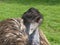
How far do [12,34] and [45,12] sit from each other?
245 inches

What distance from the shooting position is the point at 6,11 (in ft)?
35.0

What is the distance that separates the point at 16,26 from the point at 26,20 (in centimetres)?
135

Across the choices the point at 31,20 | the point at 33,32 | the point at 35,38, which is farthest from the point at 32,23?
the point at 35,38

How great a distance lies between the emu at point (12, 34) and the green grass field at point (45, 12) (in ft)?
7.97

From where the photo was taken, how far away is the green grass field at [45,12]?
26.3ft

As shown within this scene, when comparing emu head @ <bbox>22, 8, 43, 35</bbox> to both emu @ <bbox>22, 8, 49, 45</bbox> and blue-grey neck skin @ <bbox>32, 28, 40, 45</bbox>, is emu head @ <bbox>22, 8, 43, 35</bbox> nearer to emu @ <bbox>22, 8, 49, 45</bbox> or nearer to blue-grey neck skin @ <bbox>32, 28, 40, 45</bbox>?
emu @ <bbox>22, 8, 49, 45</bbox>

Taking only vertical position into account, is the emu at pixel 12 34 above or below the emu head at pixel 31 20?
below

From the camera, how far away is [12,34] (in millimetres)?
4770

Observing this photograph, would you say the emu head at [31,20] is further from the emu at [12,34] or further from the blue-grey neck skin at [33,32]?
the emu at [12,34]

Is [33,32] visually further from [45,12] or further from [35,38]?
[45,12]

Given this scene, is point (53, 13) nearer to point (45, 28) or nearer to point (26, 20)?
point (45, 28)

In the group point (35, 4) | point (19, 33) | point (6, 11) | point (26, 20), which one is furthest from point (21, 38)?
point (35, 4)

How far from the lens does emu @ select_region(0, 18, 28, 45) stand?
4625 millimetres

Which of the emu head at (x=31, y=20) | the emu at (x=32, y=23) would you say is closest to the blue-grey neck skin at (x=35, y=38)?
the emu at (x=32, y=23)
